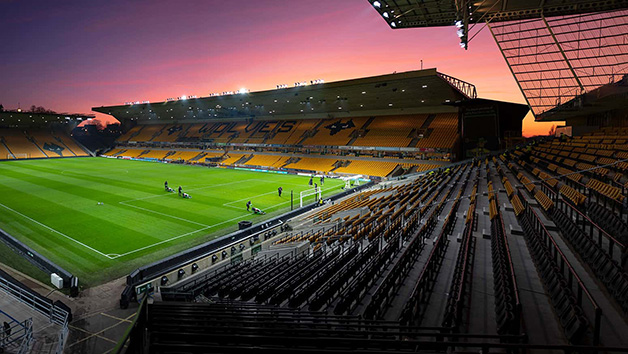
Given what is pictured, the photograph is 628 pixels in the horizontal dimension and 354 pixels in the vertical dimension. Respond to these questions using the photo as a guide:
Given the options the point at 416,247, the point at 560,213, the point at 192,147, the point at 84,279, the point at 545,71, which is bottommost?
the point at 84,279

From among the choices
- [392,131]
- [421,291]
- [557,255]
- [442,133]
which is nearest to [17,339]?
[421,291]

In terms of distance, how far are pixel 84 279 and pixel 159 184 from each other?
23.4 metres

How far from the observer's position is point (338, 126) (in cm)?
5478

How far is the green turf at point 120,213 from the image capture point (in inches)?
609

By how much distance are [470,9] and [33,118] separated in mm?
82371

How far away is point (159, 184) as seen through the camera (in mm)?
34781

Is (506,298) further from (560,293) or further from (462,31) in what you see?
(462,31)

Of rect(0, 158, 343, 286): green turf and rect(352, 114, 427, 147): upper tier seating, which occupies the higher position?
rect(352, 114, 427, 147): upper tier seating

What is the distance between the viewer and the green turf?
15461 millimetres

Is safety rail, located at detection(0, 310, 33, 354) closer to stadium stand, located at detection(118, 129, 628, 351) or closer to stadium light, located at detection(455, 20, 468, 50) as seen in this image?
stadium stand, located at detection(118, 129, 628, 351)

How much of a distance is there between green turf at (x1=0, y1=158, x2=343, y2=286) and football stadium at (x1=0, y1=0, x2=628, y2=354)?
0.18 meters

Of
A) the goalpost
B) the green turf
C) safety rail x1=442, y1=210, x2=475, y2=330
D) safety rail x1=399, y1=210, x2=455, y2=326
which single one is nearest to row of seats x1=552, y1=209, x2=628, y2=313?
safety rail x1=442, y1=210, x2=475, y2=330

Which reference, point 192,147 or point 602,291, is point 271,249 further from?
point 192,147

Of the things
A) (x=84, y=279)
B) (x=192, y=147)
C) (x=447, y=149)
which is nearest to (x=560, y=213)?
(x=84, y=279)
